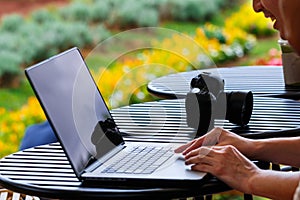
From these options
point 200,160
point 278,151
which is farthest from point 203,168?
point 278,151

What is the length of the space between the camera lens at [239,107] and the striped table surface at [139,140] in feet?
A: 0.09

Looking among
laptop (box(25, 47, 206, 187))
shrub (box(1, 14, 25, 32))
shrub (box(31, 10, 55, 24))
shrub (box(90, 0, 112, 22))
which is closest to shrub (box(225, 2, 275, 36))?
shrub (box(90, 0, 112, 22))

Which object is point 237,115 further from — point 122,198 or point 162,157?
point 122,198

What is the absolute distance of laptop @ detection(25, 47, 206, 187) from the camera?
1.82m

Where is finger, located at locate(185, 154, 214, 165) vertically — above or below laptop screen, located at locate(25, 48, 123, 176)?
below

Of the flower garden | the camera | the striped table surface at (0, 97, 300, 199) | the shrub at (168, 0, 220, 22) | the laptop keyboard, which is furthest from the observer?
the shrub at (168, 0, 220, 22)

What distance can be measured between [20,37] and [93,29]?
48 centimetres

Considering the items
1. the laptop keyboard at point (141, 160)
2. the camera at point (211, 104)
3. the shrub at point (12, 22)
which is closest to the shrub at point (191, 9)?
the shrub at point (12, 22)

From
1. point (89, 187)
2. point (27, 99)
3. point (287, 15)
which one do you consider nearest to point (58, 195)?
point (89, 187)

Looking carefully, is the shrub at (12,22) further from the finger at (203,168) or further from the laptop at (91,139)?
the finger at (203,168)

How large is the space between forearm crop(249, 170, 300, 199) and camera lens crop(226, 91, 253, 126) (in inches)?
20.0

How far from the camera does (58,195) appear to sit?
1.80m

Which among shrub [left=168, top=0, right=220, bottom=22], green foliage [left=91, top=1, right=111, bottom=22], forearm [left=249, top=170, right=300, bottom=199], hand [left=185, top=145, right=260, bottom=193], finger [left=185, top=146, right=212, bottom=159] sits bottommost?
forearm [left=249, top=170, right=300, bottom=199]

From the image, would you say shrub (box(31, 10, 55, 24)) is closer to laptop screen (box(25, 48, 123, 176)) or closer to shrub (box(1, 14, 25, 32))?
shrub (box(1, 14, 25, 32))
